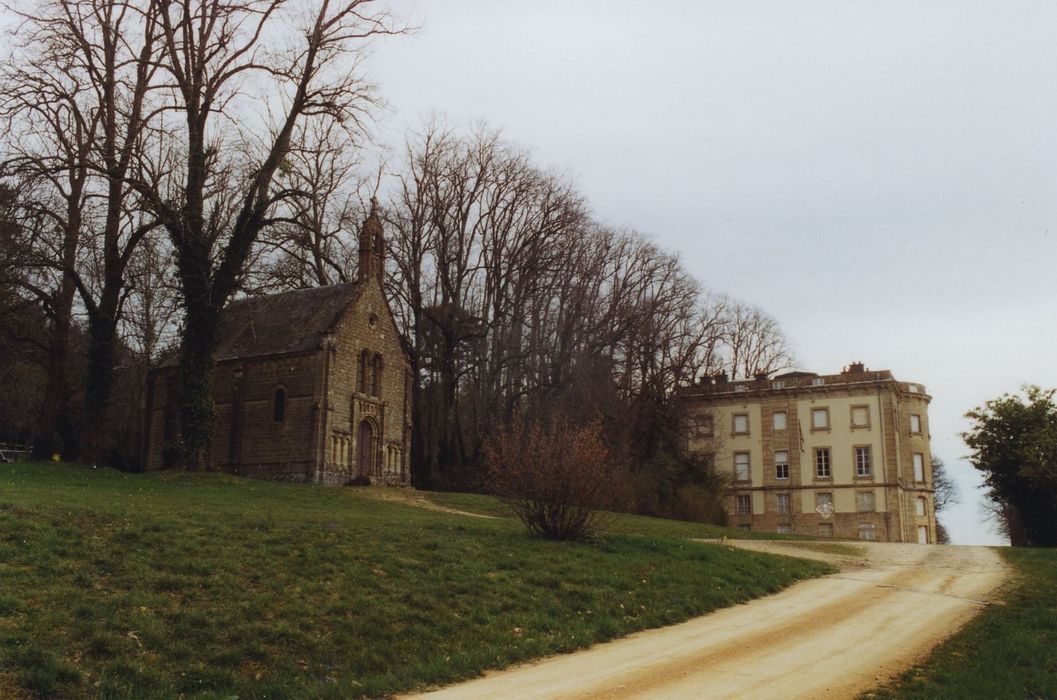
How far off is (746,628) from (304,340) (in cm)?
2798

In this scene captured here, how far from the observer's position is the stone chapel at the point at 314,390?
1468 inches

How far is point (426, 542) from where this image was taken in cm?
1691

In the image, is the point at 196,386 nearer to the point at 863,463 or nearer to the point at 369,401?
the point at 369,401

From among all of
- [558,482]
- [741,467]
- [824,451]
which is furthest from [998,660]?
[741,467]

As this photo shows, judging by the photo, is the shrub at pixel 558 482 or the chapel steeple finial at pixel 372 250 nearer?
the shrub at pixel 558 482

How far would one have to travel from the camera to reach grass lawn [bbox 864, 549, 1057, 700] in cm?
959

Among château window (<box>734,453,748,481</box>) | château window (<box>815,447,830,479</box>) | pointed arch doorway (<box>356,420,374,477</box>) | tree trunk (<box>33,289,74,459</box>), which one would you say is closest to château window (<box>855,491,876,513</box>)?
château window (<box>815,447,830,479</box>)

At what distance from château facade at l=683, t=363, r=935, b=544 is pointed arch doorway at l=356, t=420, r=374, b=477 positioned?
21.4 m

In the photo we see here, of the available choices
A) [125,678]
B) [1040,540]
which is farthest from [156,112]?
[1040,540]

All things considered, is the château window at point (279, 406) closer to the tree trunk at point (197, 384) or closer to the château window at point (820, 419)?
the tree trunk at point (197, 384)

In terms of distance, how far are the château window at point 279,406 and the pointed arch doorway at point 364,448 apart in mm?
3155

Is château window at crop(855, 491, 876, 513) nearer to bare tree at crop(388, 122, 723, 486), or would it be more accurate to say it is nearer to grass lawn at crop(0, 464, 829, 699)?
bare tree at crop(388, 122, 723, 486)

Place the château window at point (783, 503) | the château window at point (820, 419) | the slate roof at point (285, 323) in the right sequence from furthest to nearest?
the château window at point (783, 503)
the château window at point (820, 419)
the slate roof at point (285, 323)

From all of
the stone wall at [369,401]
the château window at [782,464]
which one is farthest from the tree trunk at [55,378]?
the château window at [782,464]
